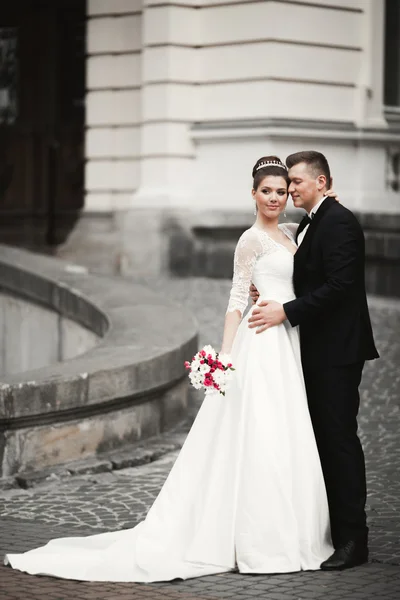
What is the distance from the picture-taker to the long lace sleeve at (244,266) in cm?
616

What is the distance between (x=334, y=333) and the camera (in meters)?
6.00

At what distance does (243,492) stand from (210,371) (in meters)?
0.56

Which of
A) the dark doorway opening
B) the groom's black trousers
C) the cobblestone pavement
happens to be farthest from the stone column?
the groom's black trousers

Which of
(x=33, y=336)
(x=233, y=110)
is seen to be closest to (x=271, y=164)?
(x=33, y=336)

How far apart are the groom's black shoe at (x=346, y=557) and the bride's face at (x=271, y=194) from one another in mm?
1515

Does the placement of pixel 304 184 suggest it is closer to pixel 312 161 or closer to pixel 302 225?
pixel 312 161

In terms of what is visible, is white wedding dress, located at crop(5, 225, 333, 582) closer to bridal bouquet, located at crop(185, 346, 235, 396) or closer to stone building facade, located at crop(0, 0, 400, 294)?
bridal bouquet, located at crop(185, 346, 235, 396)

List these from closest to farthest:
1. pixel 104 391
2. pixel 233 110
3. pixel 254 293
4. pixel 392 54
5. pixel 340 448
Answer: pixel 340 448 → pixel 254 293 → pixel 104 391 → pixel 233 110 → pixel 392 54

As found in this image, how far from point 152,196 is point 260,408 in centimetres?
1213

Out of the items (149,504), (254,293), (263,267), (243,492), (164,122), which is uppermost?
(164,122)

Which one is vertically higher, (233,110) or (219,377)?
(233,110)

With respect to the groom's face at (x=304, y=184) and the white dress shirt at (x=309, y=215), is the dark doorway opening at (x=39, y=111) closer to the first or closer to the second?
the white dress shirt at (x=309, y=215)

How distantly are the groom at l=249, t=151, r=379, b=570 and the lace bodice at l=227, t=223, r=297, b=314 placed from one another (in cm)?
10

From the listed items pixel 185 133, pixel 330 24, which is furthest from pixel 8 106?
pixel 330 24
